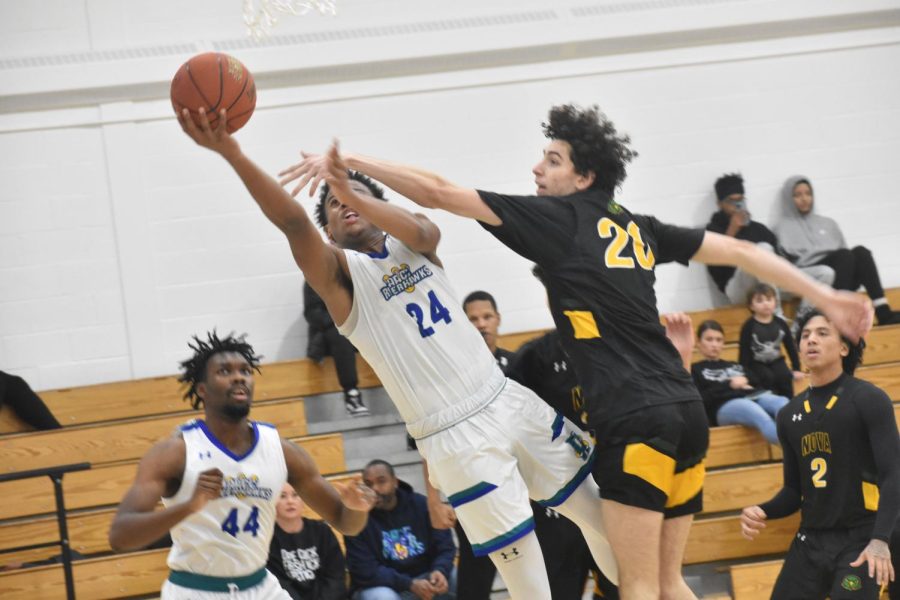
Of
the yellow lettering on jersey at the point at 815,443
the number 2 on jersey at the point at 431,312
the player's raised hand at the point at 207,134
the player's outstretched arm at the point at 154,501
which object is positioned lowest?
the yellow lettering on jersey at the point at 815,443

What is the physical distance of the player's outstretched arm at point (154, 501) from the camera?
4246 mm

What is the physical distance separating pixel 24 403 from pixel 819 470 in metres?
5.66

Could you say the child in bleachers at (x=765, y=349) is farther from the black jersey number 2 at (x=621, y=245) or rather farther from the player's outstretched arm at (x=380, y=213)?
the player's outstretched arm at (x=380, y=213)

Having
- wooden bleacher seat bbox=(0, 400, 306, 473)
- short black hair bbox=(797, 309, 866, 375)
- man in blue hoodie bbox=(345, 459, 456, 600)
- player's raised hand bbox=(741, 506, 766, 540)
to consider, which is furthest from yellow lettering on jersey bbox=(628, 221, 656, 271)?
wooden bleacher seat bbox=(0, 400, 306, 473)

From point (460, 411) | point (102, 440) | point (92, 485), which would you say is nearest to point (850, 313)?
→ point (460, 411)

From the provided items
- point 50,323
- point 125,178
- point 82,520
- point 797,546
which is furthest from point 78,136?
point 797,546

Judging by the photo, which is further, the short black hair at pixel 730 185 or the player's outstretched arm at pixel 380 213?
the short black hair at pixel 730 185

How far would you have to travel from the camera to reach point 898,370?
8719mm

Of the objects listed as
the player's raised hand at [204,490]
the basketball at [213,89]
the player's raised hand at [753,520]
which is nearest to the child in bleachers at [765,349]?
the player's raised hand at [753,520]

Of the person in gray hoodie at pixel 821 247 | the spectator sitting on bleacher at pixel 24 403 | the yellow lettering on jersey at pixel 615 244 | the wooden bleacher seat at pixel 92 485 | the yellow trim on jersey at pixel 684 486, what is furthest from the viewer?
the person in gray hoodie at pixel 821 247

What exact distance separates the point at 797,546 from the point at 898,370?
3386mm

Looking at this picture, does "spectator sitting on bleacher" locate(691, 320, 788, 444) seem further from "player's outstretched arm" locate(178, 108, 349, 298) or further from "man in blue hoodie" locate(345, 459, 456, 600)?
"player's outstretched arm" locate(178, 108, 349, 298)

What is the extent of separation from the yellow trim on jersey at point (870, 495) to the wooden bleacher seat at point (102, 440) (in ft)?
13.4

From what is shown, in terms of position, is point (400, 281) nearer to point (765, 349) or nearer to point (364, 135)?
point (765, 349)
